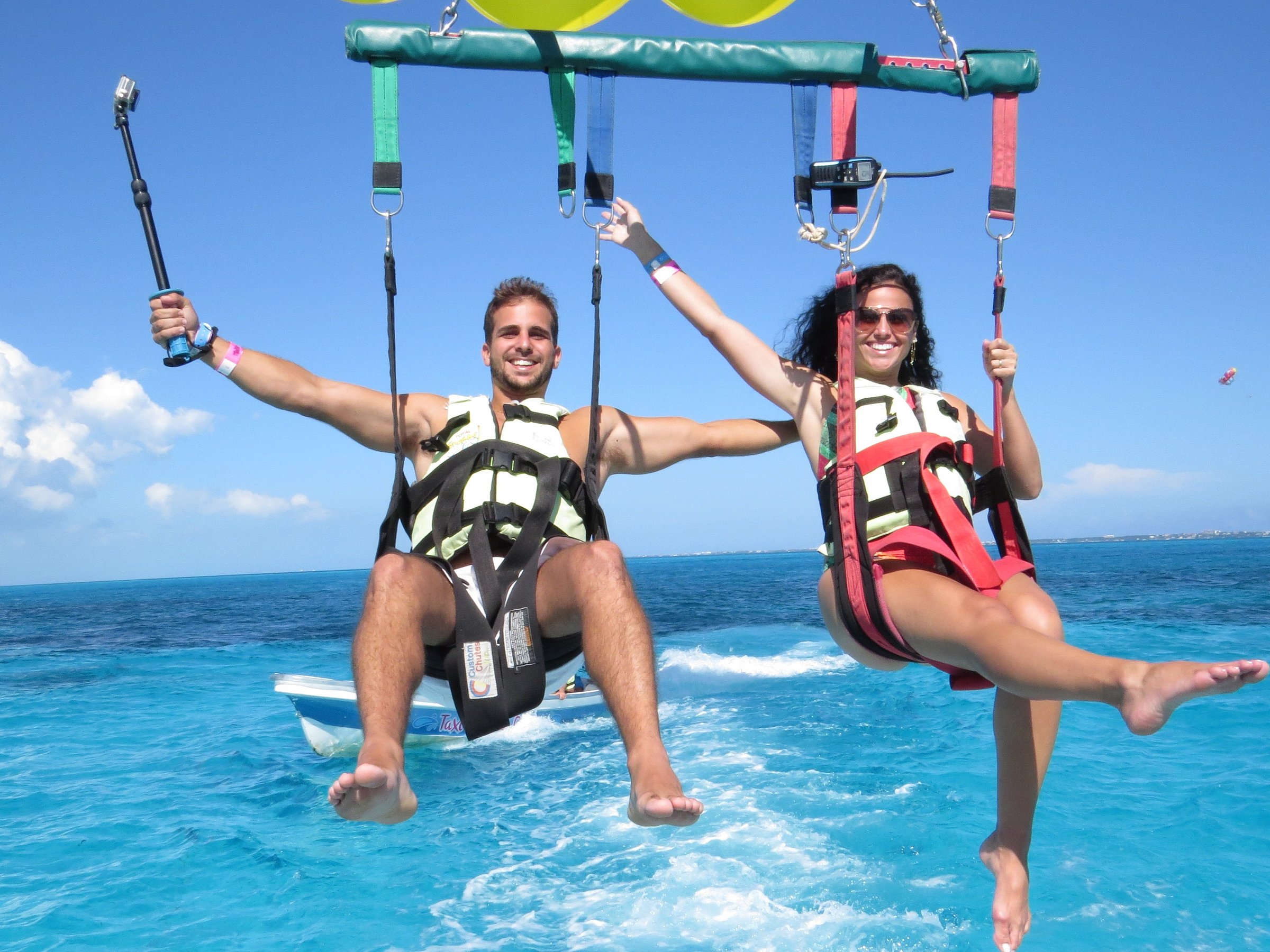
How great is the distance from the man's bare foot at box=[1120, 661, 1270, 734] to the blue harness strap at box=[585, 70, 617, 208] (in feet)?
7.23

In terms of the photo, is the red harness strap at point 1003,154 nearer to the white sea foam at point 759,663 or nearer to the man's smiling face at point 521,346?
the man's smiling face at point 521,346

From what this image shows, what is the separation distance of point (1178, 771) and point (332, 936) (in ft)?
22.6

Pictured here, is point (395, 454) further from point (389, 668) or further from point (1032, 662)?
point (1032, 662)

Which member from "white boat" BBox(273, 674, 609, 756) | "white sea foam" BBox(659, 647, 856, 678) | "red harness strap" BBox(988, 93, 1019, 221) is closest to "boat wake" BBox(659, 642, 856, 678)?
"white sea foam" BBox(659, 647, 856, 678)

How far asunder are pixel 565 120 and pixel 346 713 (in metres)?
7.17

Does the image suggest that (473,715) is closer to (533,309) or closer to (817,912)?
(533,309)

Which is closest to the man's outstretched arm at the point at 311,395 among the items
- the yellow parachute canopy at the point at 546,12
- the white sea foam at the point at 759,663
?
the yellow parachute canopy at the point at 546,12

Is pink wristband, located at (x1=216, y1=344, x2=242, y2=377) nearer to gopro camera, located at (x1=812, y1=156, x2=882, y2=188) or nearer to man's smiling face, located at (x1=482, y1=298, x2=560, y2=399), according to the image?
man's smiling face, located at (x1=482, y1=298, x2=560, y2=399)

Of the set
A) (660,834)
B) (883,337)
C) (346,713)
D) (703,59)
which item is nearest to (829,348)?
(883,337)

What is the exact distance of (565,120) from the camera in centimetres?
304

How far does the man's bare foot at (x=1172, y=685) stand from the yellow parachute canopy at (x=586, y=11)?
2016 mm

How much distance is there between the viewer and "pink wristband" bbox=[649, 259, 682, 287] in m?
3.14

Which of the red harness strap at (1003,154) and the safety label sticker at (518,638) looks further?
the red harness strap at (1003,154)

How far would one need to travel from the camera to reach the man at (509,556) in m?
2.12
